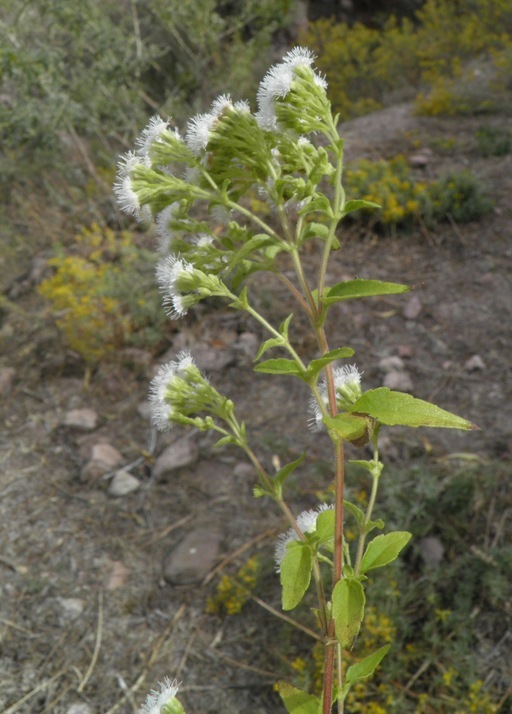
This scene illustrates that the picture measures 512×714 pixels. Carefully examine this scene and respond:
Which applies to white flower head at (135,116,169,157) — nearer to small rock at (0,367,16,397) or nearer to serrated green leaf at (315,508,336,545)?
serrated green leaf at (315,508,336,545)

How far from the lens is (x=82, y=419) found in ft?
9.78

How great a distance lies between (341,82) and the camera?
655 cm

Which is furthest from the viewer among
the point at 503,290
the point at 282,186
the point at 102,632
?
the point at 503,290

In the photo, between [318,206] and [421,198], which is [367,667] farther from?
[421,198]

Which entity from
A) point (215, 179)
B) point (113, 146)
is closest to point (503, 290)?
point (215, 179)

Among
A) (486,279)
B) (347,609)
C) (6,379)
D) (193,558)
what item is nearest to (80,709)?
(193,558)

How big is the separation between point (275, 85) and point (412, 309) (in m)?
2.47

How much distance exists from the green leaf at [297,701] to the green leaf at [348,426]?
0.47m

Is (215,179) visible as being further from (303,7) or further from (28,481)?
(303,7)

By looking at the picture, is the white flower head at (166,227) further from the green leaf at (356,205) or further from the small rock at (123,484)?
the small rock at (123,484)

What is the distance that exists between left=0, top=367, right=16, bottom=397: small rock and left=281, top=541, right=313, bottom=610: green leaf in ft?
8.84

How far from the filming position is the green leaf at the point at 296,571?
0.90m

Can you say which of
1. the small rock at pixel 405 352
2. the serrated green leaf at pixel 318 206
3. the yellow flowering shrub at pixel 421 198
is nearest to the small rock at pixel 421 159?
the yellow flowering shrub at pixel 421 198

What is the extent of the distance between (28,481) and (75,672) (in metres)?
0.95
